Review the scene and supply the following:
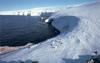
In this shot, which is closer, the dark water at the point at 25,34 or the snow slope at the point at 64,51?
the snow slope at the point at 64,51

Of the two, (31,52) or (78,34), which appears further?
(78,34)

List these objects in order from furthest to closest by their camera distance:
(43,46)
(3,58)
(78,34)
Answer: (78,34) → (43,46) → (3,58)

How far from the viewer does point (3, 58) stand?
1390 cm

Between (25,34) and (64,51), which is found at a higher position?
(64,51)

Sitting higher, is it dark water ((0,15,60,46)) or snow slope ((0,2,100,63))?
snow slope ((0,2,100,63))

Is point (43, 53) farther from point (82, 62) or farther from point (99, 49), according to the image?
point (99, 49)

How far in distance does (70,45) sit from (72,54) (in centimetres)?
184

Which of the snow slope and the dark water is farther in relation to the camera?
the dark water

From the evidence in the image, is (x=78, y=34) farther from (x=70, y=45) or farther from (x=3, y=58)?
(x=3, y=58)

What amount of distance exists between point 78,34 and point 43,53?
5.74 metres

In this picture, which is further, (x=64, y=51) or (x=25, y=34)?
(x=25, y=34)

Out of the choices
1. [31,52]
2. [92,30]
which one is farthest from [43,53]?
[92,30]

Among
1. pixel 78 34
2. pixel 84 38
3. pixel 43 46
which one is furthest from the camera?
pixel 78 34

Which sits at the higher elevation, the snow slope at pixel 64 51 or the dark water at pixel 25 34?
the snow slope at pixel 64 51
